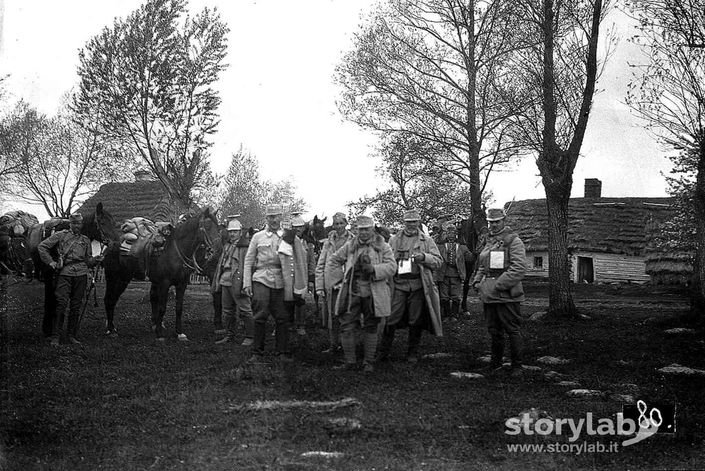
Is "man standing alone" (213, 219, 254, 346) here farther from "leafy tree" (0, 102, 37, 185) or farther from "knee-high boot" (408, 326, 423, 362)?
"leafy tree" (0, 102, 37, 185)

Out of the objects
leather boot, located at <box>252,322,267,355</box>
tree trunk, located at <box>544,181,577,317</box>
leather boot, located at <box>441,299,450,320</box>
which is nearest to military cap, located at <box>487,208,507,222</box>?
leather boot, located at <box>252,322,267,355</box>

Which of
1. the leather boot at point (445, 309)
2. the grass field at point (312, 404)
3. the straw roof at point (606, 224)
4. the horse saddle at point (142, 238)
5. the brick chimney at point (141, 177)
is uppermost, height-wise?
the brick chimney at point (141, 177)

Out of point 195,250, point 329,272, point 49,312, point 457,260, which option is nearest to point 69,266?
point 49,312

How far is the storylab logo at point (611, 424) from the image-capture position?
598 cm

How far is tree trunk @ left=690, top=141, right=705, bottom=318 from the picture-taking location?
13414 millimetres

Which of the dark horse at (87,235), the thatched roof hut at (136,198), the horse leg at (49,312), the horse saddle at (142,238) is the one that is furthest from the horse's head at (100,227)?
the thatched roof hut at (136,198)

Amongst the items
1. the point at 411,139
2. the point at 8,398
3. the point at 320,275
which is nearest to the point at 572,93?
the point at 320,275

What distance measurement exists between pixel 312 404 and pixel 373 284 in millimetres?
2416

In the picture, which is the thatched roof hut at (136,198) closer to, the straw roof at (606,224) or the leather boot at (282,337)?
the straw roof at (606,224)

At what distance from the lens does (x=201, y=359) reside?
32.4ft

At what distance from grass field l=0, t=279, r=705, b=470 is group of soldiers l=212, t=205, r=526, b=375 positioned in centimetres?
47

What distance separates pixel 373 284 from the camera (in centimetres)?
913

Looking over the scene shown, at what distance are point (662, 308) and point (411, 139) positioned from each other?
9996mm

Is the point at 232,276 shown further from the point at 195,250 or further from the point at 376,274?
the point at 376,274
